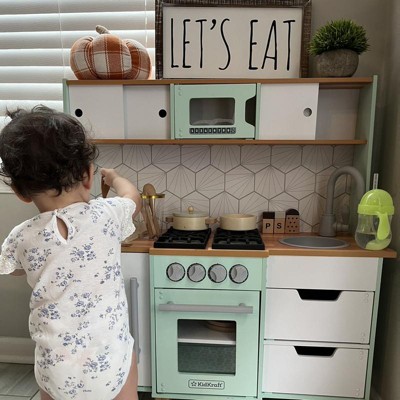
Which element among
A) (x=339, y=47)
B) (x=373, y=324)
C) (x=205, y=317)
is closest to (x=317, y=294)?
(x=373, y=324)

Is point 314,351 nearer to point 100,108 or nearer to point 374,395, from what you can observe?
point 374,395

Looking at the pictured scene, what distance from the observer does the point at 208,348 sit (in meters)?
A: 1.45

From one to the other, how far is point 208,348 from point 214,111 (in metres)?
1.02

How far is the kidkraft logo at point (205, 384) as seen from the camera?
4.75 ft

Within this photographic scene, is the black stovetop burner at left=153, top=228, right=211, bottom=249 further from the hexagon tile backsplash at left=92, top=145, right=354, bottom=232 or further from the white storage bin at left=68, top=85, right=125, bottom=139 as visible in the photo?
the white storage bin at left=68, top=85, right=125, bottom=139

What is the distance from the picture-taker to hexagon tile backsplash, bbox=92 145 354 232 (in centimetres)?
174

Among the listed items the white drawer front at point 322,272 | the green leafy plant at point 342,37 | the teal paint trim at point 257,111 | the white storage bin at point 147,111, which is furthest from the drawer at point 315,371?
the green leafy plant at point 342,37

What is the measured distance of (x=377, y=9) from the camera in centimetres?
163

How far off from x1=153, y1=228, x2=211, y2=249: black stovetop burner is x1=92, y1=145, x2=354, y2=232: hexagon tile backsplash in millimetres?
265

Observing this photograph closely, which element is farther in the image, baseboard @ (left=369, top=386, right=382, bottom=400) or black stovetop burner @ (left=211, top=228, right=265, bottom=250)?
baseboard @ (left=369, top=386, right=382, bottom=400)

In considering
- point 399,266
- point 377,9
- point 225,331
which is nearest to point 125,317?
point 225,331

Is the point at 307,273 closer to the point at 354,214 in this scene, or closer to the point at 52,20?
the point at 354,214

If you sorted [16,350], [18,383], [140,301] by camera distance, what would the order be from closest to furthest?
[140,301]
[18,383]
[16,350]

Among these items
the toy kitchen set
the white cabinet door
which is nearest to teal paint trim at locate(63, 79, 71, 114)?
the toy kitchen set
